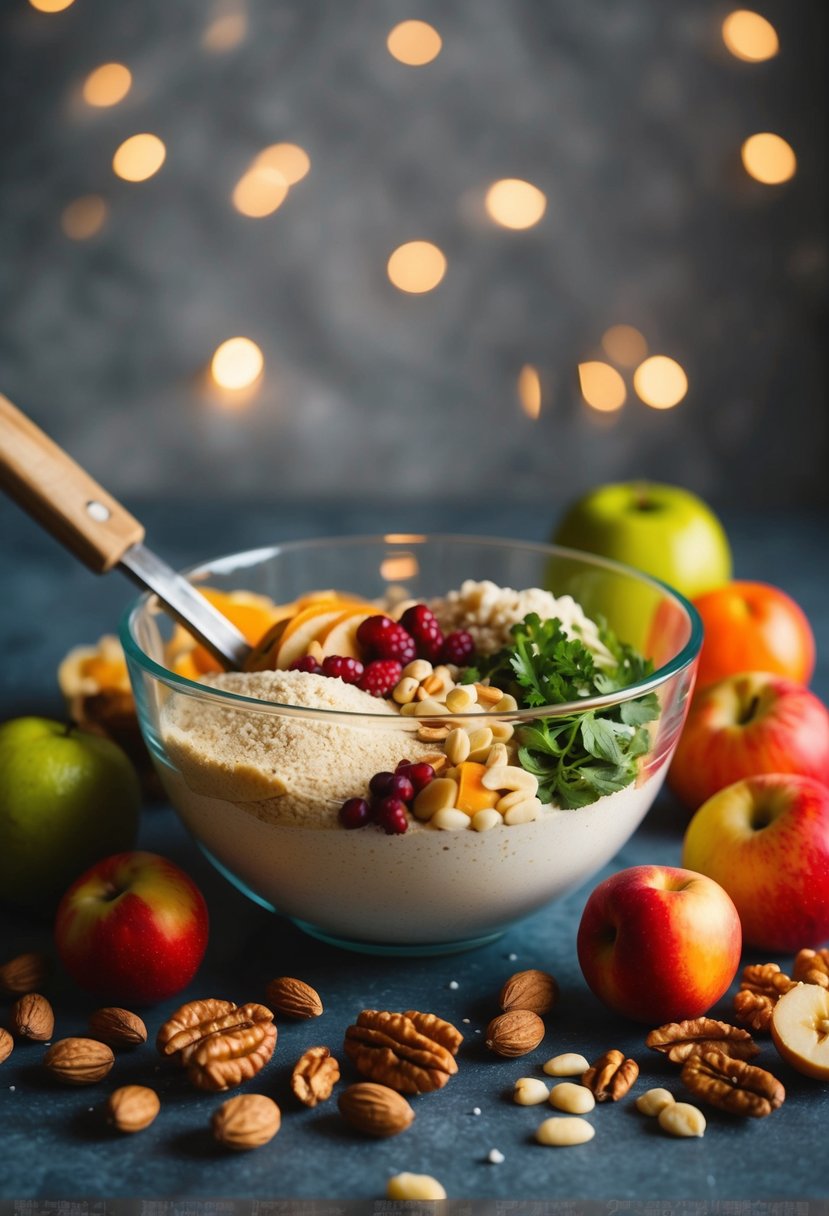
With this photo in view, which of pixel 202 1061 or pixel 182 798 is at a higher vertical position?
pixel 182 798

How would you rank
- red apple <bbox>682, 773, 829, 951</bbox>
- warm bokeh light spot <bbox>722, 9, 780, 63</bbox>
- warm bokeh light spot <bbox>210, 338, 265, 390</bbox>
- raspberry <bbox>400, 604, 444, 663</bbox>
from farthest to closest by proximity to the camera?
warm bokeh light spot <bbox>210, 338, 265, 390</bbox>, warm bokeh light spot <bbox>722, 9, 780, 63</bbox>, raspberry <bbox>400, 604, 444, 663</bbox>, red apple <bbox>682, 773, 829, 951</bbox>

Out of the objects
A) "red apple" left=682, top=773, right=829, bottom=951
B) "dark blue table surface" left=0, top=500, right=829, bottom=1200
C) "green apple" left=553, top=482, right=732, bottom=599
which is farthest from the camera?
"green apple" left=553, top=482, right=732, bottom=599

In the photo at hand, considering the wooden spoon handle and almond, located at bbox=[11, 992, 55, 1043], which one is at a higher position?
the wooden spoon handle

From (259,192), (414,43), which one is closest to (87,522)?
(259,192)

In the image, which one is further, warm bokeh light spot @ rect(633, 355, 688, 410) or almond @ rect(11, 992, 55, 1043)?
warm bokeh light spot @ rect(633, 355, 688, 410)

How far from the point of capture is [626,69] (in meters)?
2.33

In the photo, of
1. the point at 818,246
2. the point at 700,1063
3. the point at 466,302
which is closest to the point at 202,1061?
the point at 700,1063

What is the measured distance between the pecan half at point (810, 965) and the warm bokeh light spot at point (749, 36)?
5.59ft

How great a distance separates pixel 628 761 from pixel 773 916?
201 millimetres

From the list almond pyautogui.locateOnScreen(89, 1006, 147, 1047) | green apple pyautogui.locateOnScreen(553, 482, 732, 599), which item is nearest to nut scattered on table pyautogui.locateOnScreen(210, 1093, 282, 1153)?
almond pyautogui.locateOnScreen(89, 1006, 147, 1047)

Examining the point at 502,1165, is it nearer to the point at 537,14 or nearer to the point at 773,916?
the point at 773,916

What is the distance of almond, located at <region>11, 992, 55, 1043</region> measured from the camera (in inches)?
40.7

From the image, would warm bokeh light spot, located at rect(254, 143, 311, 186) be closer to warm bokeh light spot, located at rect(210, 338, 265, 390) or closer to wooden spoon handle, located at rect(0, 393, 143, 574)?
warm bokeh light spot, located at rect(210, 338, 265, 390)

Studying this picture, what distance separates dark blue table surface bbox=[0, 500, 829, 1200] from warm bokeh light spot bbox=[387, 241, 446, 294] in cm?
135
